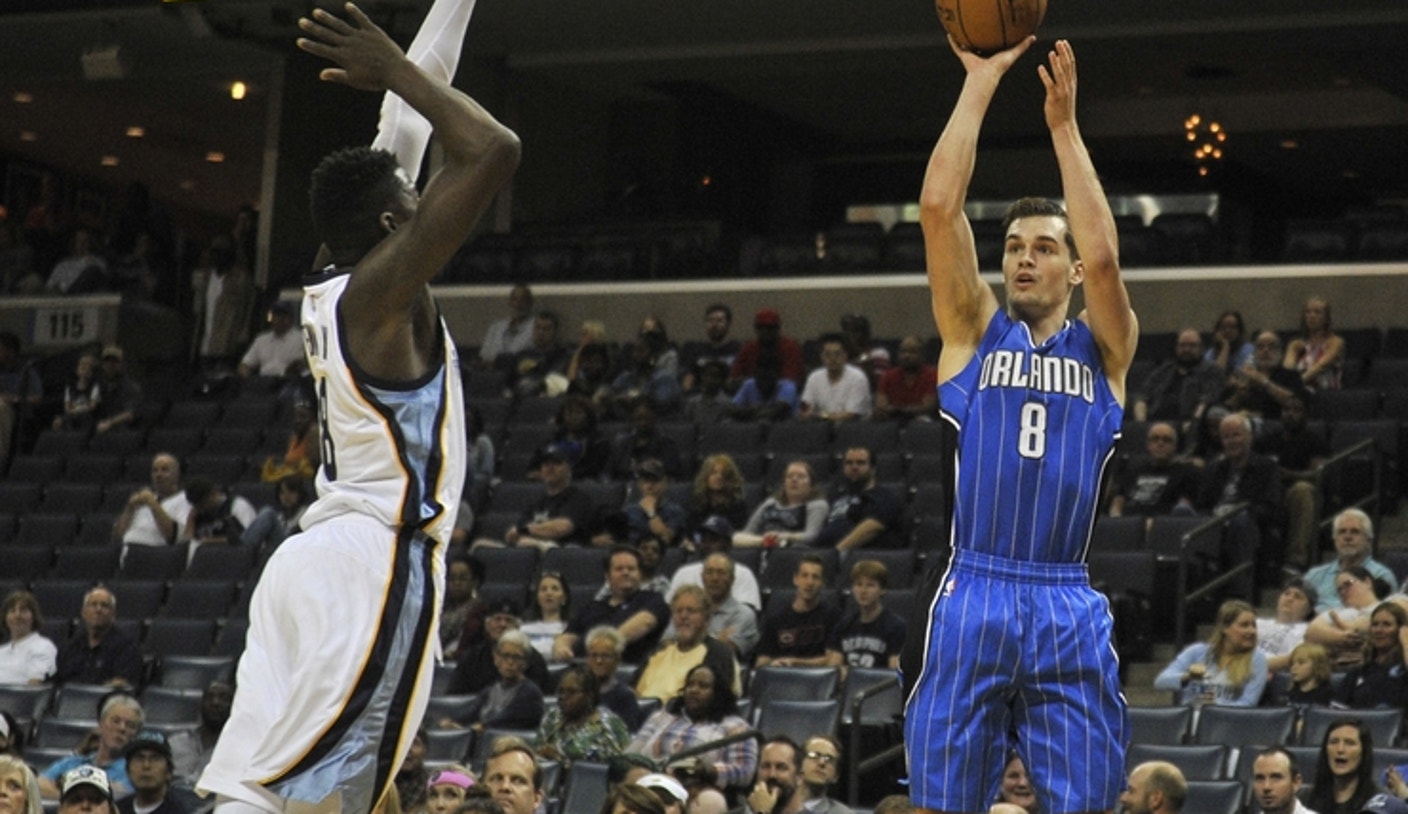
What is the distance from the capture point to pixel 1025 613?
4.67 metres

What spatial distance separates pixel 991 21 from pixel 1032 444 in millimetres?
1049

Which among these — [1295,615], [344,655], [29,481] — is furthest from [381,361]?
[29,481]

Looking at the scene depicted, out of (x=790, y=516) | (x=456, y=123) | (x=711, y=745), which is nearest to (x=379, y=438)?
(x=456, y=123)

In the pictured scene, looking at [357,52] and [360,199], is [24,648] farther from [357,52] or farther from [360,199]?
[357,52]

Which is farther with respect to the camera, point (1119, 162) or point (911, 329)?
point (1119, 162)

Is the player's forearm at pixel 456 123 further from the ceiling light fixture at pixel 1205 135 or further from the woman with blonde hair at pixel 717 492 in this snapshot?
the ceiling light fixture at pixel 1205 135

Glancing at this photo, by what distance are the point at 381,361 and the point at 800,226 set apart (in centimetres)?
2056

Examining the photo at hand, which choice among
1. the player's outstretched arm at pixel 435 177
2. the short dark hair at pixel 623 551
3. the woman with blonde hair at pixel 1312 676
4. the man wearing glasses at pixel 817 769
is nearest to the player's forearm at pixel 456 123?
the player's outstretched arm at pixel 435 177

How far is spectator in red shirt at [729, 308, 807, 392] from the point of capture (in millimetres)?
15641

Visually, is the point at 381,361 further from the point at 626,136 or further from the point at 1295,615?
the point at 626,136

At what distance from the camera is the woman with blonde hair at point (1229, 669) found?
10.2 meters

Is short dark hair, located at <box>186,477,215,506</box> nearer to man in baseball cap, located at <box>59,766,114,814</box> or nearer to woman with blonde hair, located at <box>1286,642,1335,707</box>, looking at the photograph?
man in baseball cap, located at <box>59,766,114,814</box>

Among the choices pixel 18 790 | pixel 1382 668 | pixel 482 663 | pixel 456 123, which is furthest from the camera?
pixel 482 663

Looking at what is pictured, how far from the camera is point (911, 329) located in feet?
60.2
